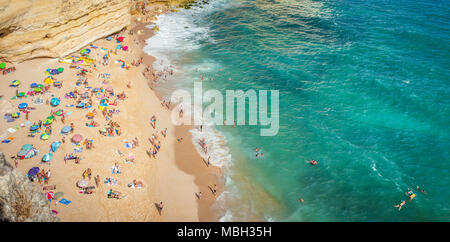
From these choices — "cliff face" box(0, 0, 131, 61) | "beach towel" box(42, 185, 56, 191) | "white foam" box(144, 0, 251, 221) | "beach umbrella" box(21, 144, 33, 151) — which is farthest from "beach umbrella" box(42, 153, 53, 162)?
"cliff face" box(0, 0, 131, 61)

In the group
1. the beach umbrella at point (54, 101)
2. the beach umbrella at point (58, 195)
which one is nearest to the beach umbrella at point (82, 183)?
the beach umbrella at point (58, 195)

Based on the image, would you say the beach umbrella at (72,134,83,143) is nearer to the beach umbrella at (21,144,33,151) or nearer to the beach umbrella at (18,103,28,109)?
the beach umbrella at (21,144,33,151)

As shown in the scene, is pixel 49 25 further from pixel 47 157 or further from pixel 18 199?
pixel 18 199

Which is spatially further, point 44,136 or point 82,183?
point 44,136

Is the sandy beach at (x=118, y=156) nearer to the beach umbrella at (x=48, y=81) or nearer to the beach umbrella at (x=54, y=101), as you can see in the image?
the beach umbrella at (x=54, y=101)

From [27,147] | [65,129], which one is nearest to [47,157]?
[27,147]

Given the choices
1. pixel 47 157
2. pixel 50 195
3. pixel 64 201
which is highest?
pixel 47 157
